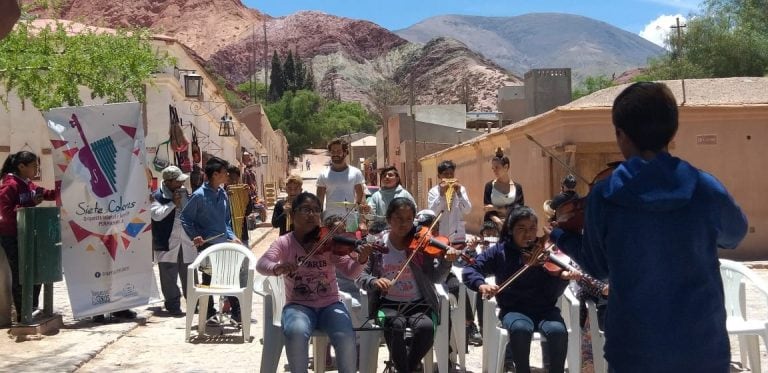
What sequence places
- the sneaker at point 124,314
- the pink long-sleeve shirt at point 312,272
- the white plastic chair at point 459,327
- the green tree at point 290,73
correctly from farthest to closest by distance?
the green tree at point 290,73 → the sneaker at point 124,314 → the white plastic chair at point 459,327 → the pink long-sleeve shirt at point 312,272

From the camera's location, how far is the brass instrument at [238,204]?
10.6m

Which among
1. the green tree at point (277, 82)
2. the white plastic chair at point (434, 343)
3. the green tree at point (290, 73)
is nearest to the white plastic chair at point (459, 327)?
the white plastic chair at point (434, 343)

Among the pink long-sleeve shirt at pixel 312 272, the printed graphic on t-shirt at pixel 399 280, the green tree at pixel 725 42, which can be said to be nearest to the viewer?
the pink long-sleeve shirt at pixel 312 272

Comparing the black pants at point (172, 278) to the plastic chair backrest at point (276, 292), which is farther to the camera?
the black pants at point (172, 278)

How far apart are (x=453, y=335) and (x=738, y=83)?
540 inches

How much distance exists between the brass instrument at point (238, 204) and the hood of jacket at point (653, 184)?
7935 mm

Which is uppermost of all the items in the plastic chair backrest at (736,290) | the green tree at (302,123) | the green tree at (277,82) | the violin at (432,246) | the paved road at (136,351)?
the green tree at (277,82)

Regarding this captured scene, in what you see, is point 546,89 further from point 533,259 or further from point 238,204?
point 533,259

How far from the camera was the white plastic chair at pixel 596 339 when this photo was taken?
577 centimetres

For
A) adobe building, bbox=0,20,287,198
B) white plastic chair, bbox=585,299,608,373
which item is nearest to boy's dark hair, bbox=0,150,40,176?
white plastic chair, bbox=585,299,608,373

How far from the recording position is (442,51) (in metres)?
170

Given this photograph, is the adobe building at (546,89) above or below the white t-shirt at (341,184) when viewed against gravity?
above

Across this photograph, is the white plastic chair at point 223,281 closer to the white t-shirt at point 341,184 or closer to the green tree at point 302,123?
the white t-shirt at point 341,184

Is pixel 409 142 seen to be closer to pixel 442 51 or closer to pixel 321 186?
pixel 321 186
